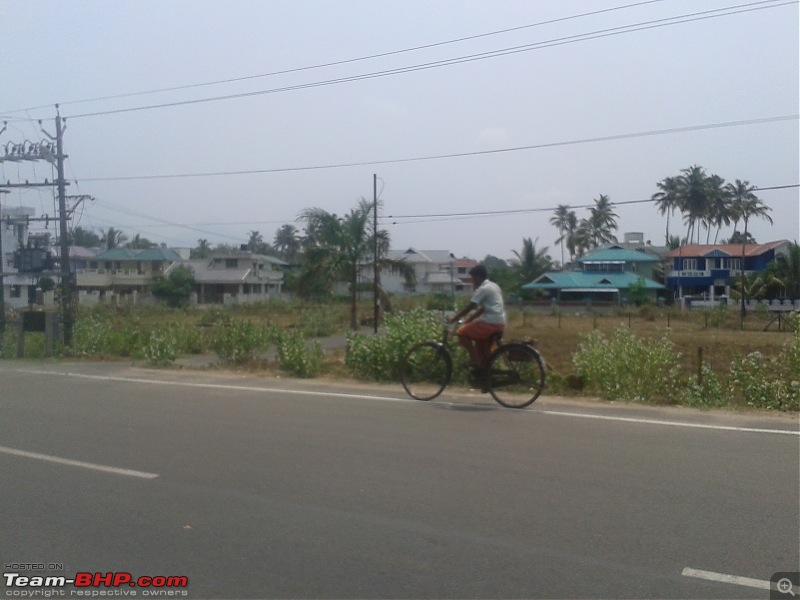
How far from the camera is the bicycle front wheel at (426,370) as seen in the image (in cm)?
1103

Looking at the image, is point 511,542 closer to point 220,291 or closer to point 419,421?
point 419,421

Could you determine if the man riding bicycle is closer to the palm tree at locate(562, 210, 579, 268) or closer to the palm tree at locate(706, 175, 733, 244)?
the palm tree at locate(706, 175, 733, 244)

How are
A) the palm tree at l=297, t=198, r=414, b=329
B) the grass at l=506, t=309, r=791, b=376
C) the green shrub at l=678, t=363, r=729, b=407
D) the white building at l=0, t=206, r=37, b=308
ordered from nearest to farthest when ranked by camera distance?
1. the green shrub at l=678, t=363, r=729, b=407
2. the grass at l=506, t=309, r=791, b=376
3. the white building at l=0, t=206, r=37, b=308
4. the palm tree at l=297, t=198, r=414, b=329

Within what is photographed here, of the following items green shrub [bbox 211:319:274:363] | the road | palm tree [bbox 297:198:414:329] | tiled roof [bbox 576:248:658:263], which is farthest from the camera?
tiled roof [bbox 576:248:658:263]

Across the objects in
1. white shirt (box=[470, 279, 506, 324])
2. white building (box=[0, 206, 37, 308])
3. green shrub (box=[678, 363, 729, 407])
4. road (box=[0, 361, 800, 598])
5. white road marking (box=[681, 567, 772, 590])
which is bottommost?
white road marking (box=[681, 567, 772, 590])

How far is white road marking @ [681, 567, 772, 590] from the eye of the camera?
15.4 ft

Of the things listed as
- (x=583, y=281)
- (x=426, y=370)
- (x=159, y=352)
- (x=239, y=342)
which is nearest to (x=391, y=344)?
(x=426, y=370)

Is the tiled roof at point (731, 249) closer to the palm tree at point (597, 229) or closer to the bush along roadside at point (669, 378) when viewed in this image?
the bush along roadside at point (669, 378)

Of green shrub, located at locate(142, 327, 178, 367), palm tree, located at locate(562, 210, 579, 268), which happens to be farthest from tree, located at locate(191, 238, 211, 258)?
green shrub, located at locate(142, 327, 178, 367)

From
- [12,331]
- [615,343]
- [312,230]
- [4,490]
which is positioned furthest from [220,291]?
[4,490]

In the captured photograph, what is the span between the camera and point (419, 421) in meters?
9.33

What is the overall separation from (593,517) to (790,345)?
8603mm

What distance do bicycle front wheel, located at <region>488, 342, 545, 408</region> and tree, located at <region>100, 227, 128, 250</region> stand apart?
79.1 metres

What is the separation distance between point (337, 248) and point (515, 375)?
1031 inches
